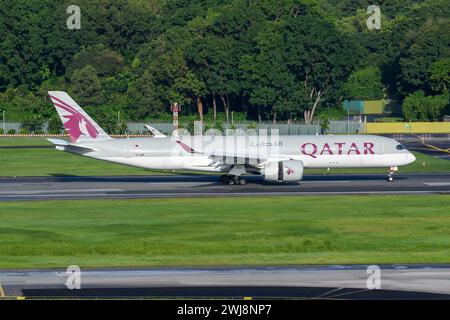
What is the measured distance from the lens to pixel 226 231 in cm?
4319

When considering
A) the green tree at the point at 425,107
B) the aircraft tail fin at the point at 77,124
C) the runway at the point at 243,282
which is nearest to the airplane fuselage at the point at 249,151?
the aircraft tail fin at the point at 77,124

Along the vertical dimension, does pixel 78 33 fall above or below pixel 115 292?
above

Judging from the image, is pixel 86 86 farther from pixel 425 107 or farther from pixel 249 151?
pixel 249 151

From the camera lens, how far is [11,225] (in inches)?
1797

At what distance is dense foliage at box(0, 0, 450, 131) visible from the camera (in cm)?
15425

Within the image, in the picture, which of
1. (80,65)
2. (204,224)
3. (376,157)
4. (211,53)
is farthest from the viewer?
(80,65)

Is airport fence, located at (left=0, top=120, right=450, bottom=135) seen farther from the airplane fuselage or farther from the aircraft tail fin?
the airplane fuselage

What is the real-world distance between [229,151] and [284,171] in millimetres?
5173

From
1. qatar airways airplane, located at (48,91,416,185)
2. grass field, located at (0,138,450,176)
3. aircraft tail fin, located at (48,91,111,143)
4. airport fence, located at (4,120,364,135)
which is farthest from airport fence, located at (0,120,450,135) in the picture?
qatar airways airplane, located at (48,91,416,185)

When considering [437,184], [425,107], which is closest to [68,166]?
[437,184]

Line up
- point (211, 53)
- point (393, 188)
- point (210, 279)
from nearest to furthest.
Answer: point (210, 279)
point (393, 188)
point (211, 53)

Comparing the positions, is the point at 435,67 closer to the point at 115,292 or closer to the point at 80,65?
the point at 80,65

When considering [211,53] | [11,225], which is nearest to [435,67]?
[211,53]

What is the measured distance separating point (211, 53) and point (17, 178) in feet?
273
